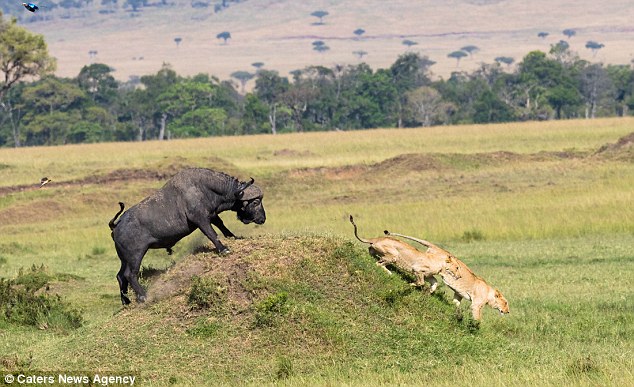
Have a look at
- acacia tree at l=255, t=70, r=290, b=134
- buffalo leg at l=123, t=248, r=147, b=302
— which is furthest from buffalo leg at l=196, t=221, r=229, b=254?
acacia tree at l=255, t=70, r=290, b=134

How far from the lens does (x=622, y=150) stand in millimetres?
44781

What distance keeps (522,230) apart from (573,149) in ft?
87.4

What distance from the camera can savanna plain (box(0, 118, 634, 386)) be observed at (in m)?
12.1

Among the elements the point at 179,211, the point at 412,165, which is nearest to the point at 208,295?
the point at 179,211

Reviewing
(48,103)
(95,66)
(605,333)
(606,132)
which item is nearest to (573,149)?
(606,132)

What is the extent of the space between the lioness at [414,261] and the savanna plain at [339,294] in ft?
0.71

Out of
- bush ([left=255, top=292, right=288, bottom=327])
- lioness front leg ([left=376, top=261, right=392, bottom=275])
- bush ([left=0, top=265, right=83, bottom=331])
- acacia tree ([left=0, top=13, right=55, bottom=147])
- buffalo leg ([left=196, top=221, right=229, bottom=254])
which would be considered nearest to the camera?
bush ([left=255, top=292, right=288, bottom=327])

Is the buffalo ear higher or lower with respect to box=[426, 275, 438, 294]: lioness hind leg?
higher

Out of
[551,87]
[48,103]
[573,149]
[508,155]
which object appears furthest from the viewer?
[551,87]

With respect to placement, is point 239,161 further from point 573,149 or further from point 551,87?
point 551,87

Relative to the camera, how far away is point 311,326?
491 inches

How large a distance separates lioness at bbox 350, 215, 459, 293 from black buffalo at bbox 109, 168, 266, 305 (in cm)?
184

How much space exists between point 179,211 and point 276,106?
80.2 metres

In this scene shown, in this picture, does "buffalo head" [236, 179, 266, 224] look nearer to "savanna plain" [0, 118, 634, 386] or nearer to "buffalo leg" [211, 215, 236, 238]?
"buffalo leg" [211, 215, 236, 238]
